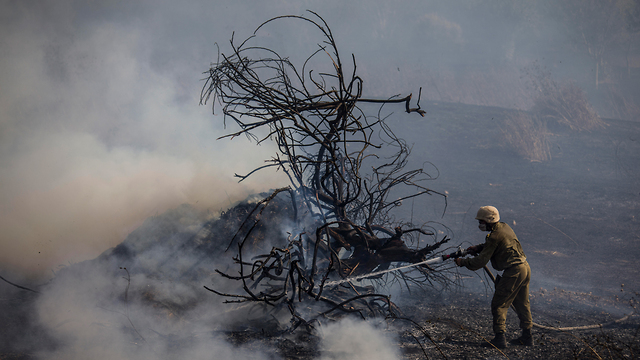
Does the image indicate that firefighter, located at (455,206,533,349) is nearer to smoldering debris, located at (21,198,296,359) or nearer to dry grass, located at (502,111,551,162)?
smoldering debris, located at (21,198,296,359)

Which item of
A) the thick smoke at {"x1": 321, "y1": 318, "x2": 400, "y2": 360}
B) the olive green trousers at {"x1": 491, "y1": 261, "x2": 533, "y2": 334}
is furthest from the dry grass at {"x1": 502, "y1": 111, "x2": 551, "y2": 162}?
the thick smoke at {"x1": 321, "y1": 318, "x2": 400, "y2": 360}

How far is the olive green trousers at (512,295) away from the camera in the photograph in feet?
13.9

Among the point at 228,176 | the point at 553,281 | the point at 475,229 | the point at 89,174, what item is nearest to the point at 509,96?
the point at 475,229

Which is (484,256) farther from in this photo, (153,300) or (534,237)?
(534,237)

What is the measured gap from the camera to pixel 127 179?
7.72m

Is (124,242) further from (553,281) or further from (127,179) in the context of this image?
(553,281)

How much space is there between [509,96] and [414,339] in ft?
117

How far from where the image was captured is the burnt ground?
418 cm

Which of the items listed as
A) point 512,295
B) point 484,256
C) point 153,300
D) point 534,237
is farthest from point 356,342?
point 534,237

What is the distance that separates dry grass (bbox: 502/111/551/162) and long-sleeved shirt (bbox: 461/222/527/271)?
16.0 metres

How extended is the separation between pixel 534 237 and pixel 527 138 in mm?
10317

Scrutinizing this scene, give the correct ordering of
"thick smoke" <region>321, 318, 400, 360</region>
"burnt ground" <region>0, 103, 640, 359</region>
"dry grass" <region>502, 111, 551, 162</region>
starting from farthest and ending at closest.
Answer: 1. "dry grass" <region>502, 111, 551, 162</region>
2. "burnt ground" <region>0, 103, 640, 359</region>
3. "thick smoke" <region>321, 318, 400, 360</region>

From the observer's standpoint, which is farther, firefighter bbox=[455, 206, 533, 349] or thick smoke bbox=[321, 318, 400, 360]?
firefighter bbox=[455, 206, 533, 349]

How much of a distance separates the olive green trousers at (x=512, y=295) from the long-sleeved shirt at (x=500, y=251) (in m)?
0.11
